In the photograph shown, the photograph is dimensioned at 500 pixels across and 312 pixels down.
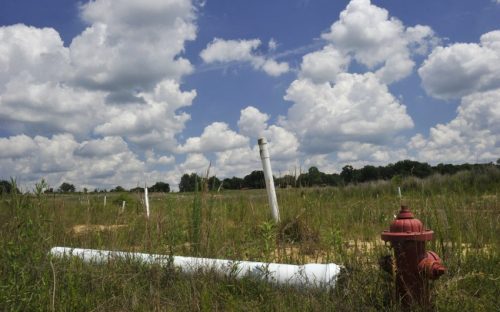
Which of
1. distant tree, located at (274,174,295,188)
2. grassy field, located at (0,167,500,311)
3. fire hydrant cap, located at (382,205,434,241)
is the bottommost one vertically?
grassy field, located at (0,167,500,311)

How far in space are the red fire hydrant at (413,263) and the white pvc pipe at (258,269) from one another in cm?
57

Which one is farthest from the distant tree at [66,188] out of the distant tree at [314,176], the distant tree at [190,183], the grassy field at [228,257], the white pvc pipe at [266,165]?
the distant tree at [314,176]

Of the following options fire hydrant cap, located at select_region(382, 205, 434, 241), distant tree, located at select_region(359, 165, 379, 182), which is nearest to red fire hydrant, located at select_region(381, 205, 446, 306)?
fire hydrant cap, located at select_region(382, 205, 434, 241)

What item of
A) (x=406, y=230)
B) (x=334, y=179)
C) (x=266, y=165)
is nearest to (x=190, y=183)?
(x=266, y=165)

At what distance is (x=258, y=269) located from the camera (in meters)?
3.78

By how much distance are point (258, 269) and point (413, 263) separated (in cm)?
127

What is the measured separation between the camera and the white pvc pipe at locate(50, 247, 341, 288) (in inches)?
→ 140

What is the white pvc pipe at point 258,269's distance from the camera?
3.57 m

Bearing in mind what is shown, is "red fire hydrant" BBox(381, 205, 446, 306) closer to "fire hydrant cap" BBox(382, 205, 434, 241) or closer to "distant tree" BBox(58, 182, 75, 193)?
"fire hydrant cap" BBox(382, 205, 434, 241)

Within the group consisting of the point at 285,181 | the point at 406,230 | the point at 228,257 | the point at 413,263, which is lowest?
the point at 228,257

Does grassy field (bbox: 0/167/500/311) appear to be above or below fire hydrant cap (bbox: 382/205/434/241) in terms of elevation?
below

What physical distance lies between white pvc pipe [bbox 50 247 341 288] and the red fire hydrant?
569 mm

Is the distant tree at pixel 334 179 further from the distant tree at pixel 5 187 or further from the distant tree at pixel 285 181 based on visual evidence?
the distant tree at pixel 5 187

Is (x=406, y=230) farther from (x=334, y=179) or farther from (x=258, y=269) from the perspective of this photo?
(x=334, y=179)
